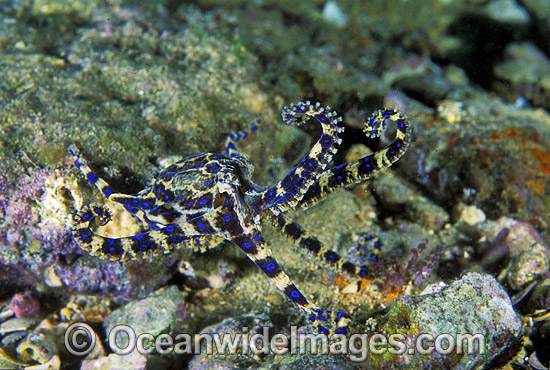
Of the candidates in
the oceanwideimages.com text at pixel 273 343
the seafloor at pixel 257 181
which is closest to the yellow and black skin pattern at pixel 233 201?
the oceanwideimages.com text at pixel 273 343

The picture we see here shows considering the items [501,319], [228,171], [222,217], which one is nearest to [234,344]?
[222,217]

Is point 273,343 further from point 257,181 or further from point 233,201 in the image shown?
point 257,181

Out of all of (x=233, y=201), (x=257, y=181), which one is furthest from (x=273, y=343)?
(x=257, y=181)

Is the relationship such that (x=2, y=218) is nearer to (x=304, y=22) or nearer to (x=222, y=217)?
(x=222, y=217)

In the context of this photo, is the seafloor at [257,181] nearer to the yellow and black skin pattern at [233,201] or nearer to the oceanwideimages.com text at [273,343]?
the oceanwideimages.com text at [273,343]

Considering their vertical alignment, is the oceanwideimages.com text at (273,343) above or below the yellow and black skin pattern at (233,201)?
Result: below

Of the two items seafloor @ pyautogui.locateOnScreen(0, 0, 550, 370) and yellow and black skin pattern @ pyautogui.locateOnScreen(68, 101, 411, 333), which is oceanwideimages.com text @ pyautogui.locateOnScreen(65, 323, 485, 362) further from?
yellow and black skin pattern @ pyautogui.locateOnScreen(68, 101, 411, 333)

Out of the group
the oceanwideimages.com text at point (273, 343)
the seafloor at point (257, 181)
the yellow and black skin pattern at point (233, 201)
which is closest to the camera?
the oceanwideimages.com text at point (273, 343)
